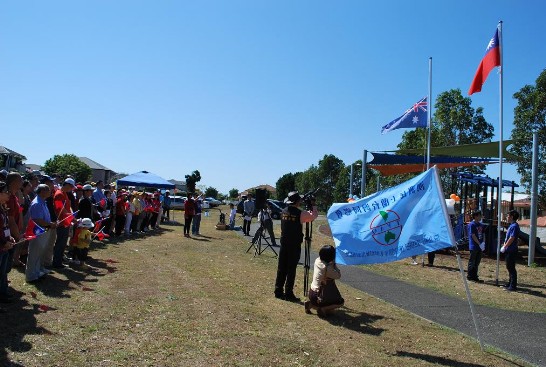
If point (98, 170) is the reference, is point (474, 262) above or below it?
below

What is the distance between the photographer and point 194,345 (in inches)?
211

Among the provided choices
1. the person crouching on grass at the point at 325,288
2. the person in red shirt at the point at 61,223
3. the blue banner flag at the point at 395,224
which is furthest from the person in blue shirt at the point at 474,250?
the person in red shirt at the point at 61,223

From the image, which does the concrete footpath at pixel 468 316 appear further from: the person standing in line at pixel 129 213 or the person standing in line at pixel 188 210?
the person standing in line at pixel 188 210

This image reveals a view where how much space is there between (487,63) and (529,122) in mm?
15676

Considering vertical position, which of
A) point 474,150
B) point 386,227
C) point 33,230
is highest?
point 474,150

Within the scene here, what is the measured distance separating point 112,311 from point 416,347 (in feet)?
13.6

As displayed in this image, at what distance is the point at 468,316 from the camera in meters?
8.02

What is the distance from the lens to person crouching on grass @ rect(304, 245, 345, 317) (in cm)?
716

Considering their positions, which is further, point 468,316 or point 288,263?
point 288,263

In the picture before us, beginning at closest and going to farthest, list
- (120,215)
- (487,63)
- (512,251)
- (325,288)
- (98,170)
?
(325,288), (512,251), (487,63), (120,215), (98,170)

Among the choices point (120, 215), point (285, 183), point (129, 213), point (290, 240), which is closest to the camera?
point (290, 240)

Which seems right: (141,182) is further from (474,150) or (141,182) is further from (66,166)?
(66,166)

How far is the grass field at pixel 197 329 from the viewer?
4.99m

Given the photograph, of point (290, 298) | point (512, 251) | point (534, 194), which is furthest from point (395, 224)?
point (534, 194)
